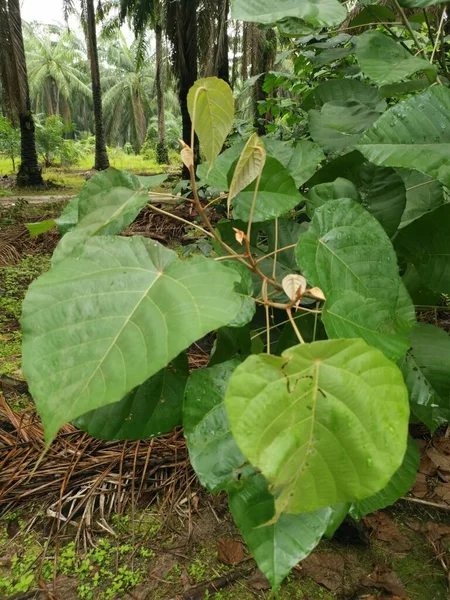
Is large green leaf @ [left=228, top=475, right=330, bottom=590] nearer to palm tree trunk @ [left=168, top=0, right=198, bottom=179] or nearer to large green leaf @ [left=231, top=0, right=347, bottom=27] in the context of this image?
large green leaf @ [left=231, top=0, right=347, bottom=27]

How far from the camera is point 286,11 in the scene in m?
0.51

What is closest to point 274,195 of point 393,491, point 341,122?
point 341,122

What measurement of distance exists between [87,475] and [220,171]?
0.73 metres

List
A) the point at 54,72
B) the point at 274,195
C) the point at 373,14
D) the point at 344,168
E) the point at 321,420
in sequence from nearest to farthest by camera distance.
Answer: the point at 321,420, the point at 274,195, the point at 344,168, the point at 373,14, the point at 54,72

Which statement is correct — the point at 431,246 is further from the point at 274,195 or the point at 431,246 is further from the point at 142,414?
the point at 142,414

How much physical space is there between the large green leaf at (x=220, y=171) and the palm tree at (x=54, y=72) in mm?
26999

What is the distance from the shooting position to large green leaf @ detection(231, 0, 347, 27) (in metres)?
0.50

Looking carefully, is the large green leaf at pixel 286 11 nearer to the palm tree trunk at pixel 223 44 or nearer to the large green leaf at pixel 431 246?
the large green leaf at pixel 431 246

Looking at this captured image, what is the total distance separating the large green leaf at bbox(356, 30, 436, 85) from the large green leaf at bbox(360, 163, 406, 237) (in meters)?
0.12

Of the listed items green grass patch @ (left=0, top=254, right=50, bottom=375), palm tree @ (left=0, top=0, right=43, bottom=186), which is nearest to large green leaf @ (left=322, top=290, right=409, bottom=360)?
green grass patch @ (left=0, top=254, right=50, bottom=375)

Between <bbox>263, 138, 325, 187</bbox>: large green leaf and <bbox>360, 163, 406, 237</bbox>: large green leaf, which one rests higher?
<bbox>263, 138, 325, 187</bbox>: large green leaf

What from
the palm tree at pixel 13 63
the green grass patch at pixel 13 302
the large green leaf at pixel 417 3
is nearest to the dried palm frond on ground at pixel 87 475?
the green grass patch at pixel 13 302

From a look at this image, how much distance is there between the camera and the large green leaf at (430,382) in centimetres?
58

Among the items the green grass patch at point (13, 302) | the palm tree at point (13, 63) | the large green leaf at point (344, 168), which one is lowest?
the green grass patch at point (13, 302)
